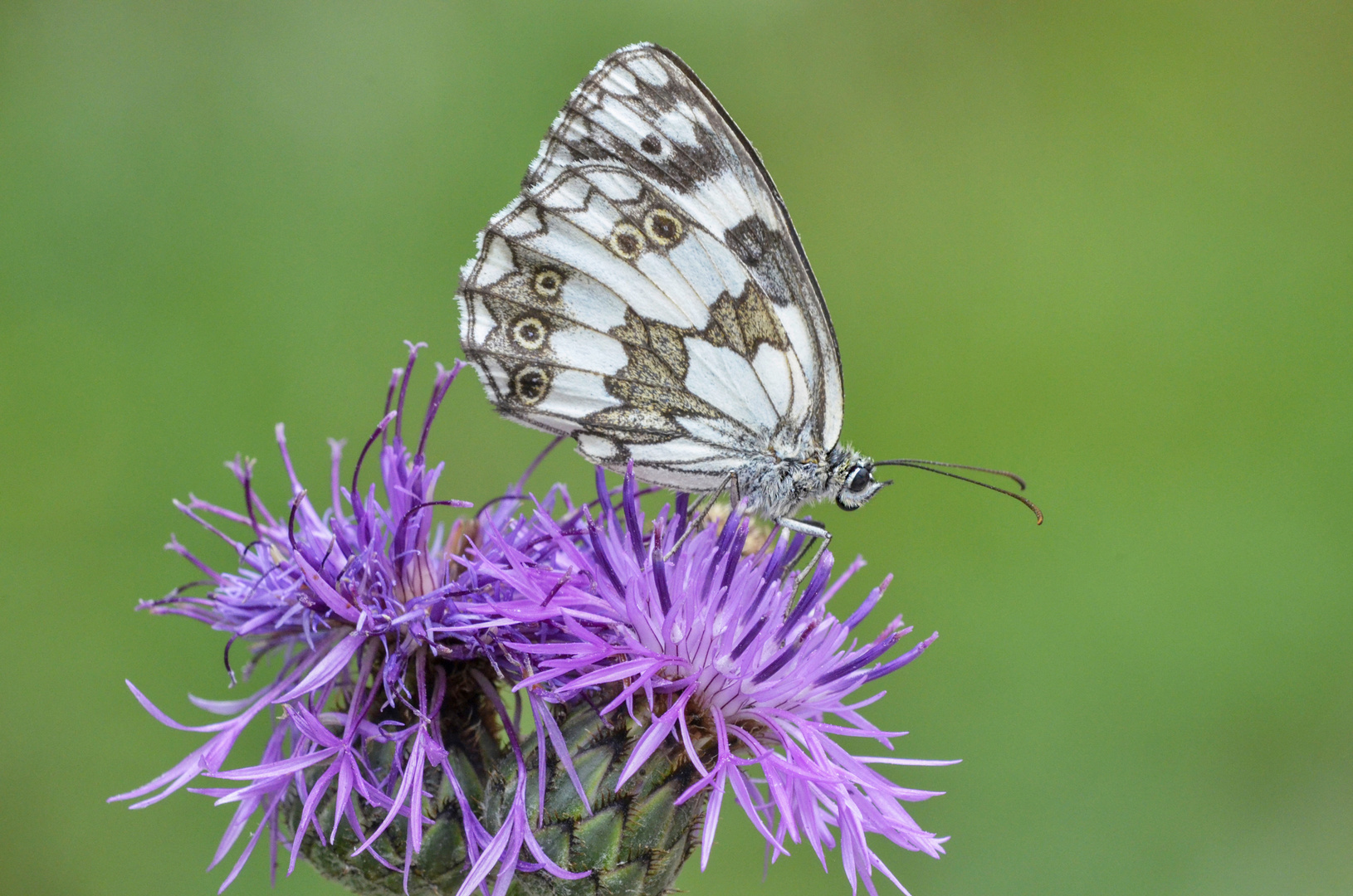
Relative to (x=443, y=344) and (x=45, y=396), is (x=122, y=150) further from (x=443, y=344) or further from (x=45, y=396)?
(x=443, y=344)

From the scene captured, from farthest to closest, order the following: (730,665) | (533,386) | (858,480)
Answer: (858,480) → (533,386) → (730,665)

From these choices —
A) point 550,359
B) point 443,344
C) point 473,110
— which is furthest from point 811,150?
point 550,359

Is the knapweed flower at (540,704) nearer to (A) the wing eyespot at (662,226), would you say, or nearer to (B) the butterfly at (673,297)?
(B) the butterfly at (673,297)

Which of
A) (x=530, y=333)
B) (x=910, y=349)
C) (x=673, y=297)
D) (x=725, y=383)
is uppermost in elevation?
(x=910, y=349)

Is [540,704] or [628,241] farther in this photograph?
[628,241]

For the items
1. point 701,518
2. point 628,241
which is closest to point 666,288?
point 628,241

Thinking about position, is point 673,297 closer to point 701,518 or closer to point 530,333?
point 530,333

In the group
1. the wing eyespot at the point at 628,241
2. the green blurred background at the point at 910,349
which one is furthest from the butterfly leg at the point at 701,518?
the green blurred background at the point at 910,349
